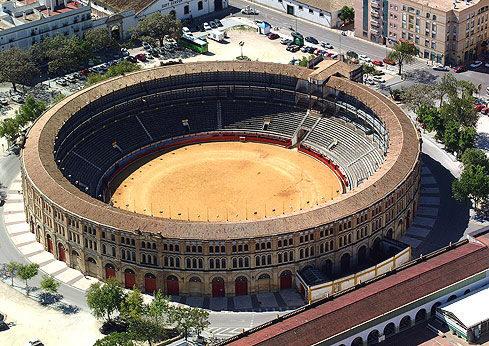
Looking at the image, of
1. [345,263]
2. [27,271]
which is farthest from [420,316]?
[27,271]

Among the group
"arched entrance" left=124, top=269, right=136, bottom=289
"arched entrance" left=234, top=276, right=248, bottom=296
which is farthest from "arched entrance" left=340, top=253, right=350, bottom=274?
"arched entrance" left=124, top=269, right=136, bottom=289

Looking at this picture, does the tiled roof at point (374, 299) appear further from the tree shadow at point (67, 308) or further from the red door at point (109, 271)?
the red door at point (109, 271)

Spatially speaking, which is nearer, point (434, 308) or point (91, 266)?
point (434, 308)

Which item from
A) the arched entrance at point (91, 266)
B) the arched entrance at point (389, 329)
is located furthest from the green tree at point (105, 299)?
the arched entrance at point (389, 329)

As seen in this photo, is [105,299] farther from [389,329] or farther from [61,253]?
[389,329]

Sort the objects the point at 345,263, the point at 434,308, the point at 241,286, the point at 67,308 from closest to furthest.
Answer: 1. the point at 434,308
2. the point at 67,308
3. the point at 241,286
4. the point at 345,263

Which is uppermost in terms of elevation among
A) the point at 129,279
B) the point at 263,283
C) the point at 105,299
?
the point at 105,299

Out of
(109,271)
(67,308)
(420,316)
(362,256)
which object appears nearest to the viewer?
(420,316)
